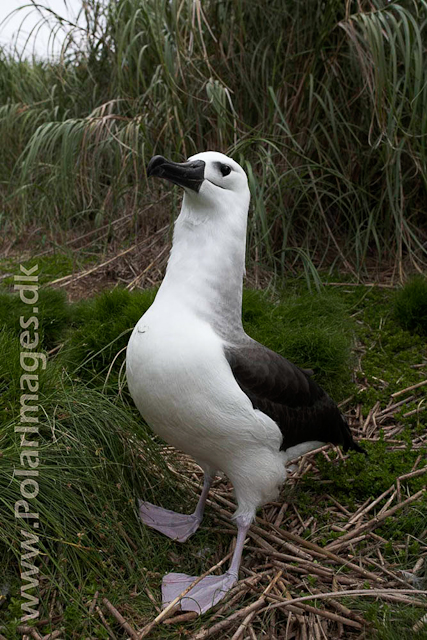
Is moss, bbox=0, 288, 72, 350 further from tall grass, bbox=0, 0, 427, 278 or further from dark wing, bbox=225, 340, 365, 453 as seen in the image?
dark wing, bbox=225, 340, 365, 453

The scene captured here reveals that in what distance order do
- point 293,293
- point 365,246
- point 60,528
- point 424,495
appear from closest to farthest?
point 60,528
point 424,495
point 293,293
point 365,246

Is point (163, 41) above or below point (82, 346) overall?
above

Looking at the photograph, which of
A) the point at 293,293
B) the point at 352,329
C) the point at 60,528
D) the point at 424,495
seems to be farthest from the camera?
the point at 293,293

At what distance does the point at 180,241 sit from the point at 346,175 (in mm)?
2567

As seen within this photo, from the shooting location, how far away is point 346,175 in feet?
14.3

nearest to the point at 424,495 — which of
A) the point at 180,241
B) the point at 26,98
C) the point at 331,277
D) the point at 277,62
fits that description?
the point at 180,241

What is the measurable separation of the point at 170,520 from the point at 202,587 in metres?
0.32

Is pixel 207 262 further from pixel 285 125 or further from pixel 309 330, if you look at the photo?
pixel 285 125

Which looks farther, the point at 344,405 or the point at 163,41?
the point at 163,41

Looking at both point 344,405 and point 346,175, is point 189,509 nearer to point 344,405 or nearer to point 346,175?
point 344,405

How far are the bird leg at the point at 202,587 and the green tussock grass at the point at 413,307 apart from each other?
199 cm

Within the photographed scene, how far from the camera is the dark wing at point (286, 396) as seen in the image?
81.5 inches

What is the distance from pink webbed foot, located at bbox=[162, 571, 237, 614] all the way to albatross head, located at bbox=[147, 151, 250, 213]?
127cm

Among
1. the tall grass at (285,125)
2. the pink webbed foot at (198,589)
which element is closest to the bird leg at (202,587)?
the pink webbed foot at (198,589)
